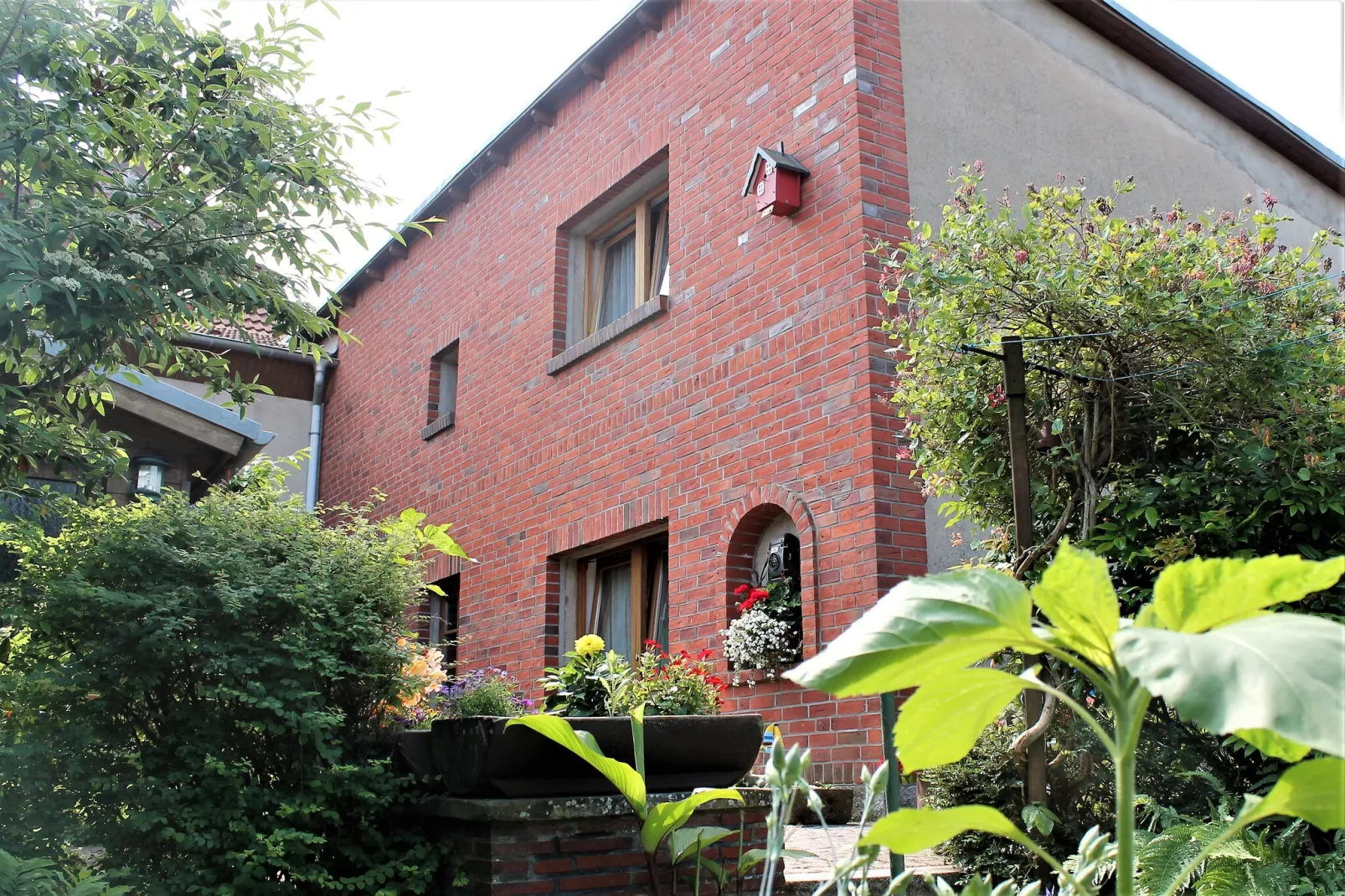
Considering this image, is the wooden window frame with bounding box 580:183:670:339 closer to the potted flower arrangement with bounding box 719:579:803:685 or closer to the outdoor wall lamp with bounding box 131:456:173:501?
the potted flower arrangement with bounding box 719:579:803:685

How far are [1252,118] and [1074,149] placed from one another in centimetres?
260

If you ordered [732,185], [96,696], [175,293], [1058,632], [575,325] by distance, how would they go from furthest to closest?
A: [575,325] < [732,185] < [175,293] < [96,696] < [1058,632]

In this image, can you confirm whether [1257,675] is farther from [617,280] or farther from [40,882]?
[617,280]

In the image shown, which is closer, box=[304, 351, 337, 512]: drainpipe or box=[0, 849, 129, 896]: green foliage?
box=[0, 849, 129, 896]: green foliage

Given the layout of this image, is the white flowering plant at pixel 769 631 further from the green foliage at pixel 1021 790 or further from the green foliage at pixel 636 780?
the green foliage at pixel 636 780

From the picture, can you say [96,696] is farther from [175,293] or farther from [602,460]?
[602,460]

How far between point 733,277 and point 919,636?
6.53 meters

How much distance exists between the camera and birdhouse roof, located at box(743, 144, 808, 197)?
6.54m

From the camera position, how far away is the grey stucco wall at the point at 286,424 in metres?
13.4

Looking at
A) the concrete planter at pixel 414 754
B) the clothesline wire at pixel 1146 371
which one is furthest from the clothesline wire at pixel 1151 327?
the concrete planter at pixel 414 754

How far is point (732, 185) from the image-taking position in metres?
7.23

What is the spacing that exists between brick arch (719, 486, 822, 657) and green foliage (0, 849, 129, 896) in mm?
3636

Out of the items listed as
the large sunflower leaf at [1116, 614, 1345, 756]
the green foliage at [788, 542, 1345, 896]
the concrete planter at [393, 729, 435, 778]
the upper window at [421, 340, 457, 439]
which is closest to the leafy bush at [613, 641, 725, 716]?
the concrete planter at [393, 729, 435, 778]

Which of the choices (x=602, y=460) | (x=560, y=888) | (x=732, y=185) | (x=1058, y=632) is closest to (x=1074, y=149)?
(x=732, y=185)
